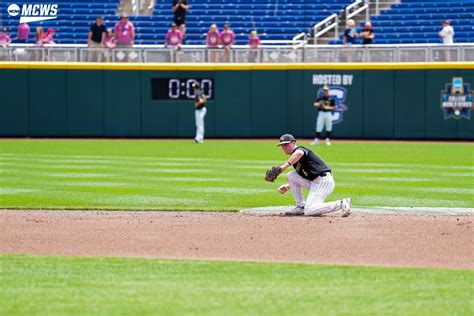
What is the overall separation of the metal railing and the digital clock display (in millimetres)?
702

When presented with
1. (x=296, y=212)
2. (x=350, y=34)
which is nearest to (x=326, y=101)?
(x=350, y=34)

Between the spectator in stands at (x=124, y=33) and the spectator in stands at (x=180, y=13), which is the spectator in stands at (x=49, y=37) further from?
the spectator in stands at (x=180, y=13)

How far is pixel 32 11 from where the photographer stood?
25328 mm

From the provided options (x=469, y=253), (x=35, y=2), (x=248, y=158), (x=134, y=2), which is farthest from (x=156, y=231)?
(x=134, y=2)

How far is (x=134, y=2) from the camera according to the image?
34.7 meters

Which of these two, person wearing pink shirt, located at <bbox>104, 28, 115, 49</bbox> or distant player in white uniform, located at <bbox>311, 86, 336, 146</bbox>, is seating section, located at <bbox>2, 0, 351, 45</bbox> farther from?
distant player in white uniform, located at <bbox>311, 86, 336, 146</bbox>

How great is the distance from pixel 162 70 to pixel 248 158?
9.50 metres

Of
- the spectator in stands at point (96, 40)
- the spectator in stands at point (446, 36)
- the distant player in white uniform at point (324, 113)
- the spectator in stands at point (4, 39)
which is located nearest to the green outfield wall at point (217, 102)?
the spectator in stands at point (96, 40)

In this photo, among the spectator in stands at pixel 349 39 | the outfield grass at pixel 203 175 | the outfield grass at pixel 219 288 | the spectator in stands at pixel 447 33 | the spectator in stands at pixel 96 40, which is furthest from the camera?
the spectator in stands at pixel 96 40

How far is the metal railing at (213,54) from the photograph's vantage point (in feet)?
102

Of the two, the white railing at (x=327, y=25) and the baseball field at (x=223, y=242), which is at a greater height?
the white railing at (x=327, y=25)

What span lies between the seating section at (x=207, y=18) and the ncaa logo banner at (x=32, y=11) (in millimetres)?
1849

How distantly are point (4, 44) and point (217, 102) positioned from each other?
7.14m

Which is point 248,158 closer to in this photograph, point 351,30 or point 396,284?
point 351,30
